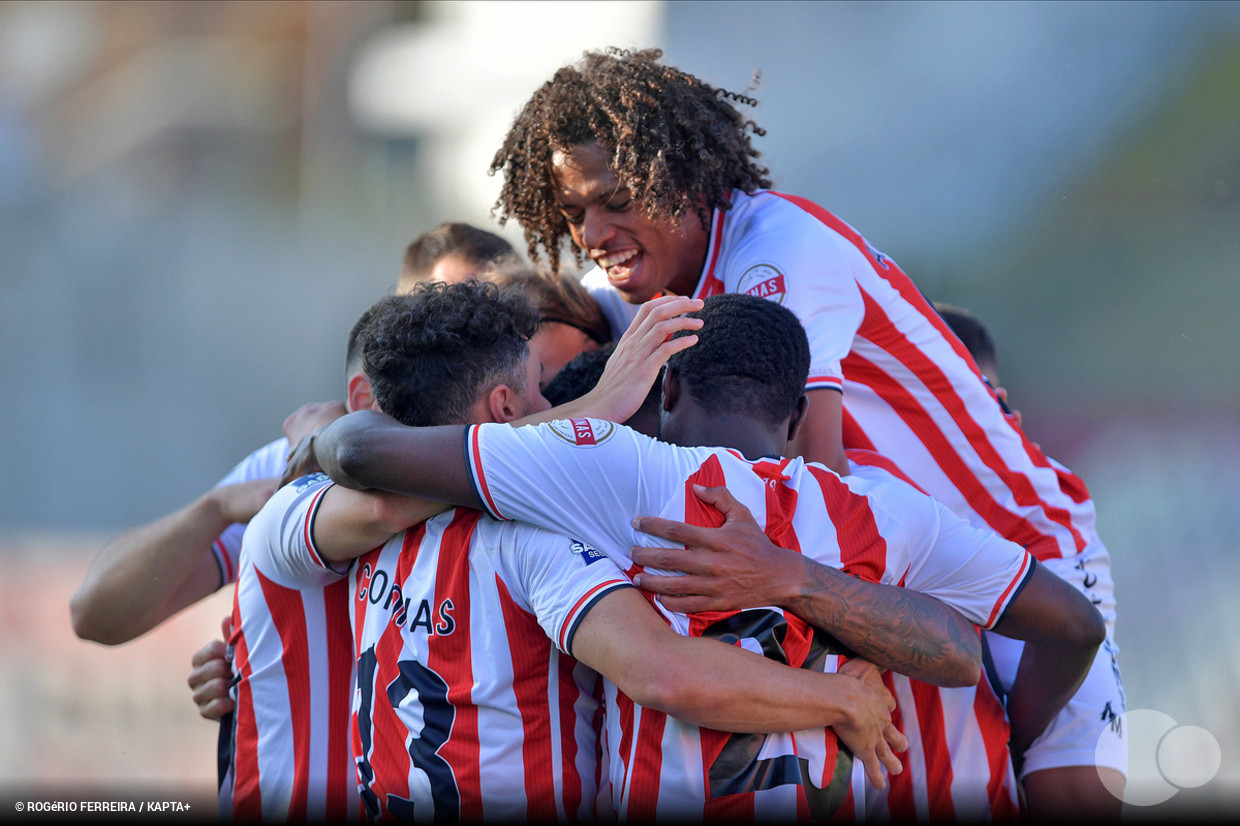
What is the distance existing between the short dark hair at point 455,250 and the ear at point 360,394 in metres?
0.94

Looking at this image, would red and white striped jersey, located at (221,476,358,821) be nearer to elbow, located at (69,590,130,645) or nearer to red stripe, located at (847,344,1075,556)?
elbow, located at (69,590,130,645)

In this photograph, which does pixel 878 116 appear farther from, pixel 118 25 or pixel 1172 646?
pixel 118 25

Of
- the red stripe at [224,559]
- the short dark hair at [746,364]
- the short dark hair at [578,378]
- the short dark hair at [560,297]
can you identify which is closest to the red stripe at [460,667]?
the short dark hair at [746,364]

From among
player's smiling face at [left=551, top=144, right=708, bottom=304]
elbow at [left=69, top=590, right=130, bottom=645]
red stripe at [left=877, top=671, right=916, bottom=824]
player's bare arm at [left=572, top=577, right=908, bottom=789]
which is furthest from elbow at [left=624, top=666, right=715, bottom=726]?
elbow at [left=69, top=590, right=130, bottom=645]

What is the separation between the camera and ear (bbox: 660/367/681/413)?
7.80 feet

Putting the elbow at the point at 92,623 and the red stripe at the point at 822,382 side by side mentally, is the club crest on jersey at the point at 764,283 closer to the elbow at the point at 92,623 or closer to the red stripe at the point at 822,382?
the red stripe at the point at 822,382

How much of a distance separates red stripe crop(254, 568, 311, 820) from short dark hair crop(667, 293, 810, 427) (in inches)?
43.7

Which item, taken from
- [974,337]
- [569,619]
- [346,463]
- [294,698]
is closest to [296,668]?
[294,698]

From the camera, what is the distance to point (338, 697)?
2641mm

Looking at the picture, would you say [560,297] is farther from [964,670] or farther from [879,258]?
[964,670]

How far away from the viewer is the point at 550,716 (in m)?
2.12

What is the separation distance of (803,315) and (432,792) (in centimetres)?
160

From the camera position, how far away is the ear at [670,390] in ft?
7.80

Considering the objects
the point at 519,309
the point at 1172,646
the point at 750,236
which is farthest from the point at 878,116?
the point at 519,309
